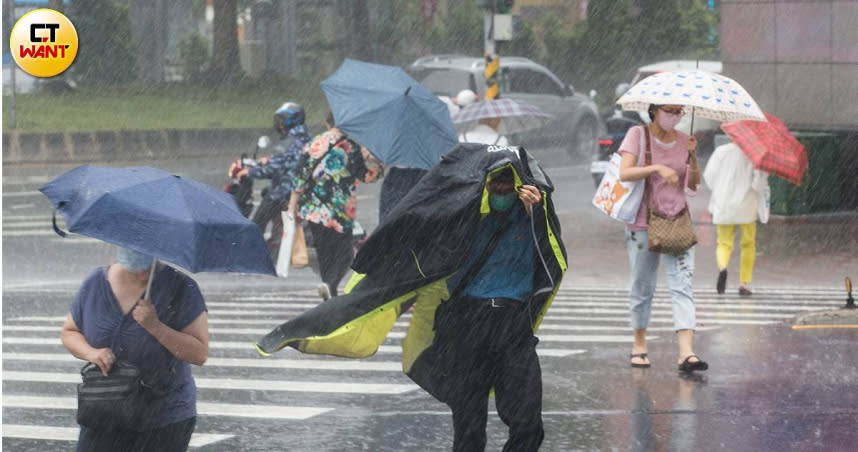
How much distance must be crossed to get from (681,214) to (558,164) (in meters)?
20.6

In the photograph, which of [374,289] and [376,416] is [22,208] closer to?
[376,416]

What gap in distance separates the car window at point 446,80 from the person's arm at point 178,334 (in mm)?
24000

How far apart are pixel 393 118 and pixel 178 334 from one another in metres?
6.42

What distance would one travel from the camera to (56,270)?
52.6 feet

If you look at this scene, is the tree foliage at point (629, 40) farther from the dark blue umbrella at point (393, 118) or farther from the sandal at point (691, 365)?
the sandal at point (691, 365)

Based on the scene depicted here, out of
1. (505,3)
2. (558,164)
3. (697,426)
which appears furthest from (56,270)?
(558,164)

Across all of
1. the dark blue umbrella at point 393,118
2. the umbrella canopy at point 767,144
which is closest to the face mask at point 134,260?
the dark blue umbrella at point 393,118

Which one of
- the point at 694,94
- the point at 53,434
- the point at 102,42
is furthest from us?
the point at 102,42

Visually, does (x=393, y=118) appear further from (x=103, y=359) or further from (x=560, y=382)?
(x=103, y=359)

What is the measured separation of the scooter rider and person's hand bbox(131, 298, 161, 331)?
7.57 metres

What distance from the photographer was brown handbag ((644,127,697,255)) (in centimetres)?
949

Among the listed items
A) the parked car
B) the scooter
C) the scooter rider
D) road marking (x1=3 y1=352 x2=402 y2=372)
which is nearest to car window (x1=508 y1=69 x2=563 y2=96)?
the parked car

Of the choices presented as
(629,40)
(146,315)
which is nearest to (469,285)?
(146,315)

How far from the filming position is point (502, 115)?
12445 mm
